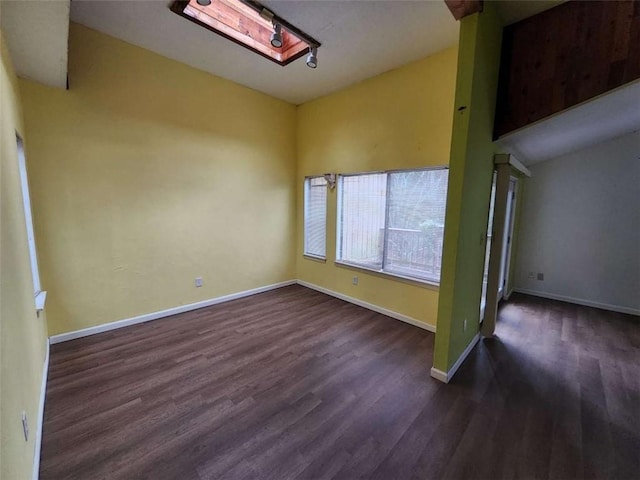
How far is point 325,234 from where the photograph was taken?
4477 mm

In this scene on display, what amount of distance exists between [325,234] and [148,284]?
2.60 meters

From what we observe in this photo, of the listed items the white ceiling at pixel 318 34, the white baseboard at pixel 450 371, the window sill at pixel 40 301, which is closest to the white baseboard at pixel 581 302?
the white baseboard at pixel 450 371

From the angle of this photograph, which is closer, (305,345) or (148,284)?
(305,345)

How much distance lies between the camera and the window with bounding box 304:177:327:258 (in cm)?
449

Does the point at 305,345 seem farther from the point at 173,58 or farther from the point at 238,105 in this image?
the point at 173,58

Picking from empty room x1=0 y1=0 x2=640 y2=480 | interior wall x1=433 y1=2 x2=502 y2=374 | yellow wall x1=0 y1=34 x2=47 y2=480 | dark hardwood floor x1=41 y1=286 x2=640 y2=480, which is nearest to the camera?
yellow wall x1=0 y1=34 x2=47 y2=480

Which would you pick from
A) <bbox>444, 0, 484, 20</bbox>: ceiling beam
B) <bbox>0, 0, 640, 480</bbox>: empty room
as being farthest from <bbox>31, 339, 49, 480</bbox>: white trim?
→ <bbox>444, 0, 484, 20</bbox>: ceiling beam

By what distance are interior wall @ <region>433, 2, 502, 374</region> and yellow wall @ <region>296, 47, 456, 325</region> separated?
1.90 ft

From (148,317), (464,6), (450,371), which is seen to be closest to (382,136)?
(464,6)

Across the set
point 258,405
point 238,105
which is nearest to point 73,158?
point 238,105

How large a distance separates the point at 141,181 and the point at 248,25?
6.91ft

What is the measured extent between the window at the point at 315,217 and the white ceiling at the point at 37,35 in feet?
10.4

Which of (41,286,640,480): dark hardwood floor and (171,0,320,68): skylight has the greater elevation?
(171,0,320,68): skylight

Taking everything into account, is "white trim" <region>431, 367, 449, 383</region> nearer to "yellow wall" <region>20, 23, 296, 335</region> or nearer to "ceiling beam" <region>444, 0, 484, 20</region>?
"ceiling beam" <region>444, 0, 484, 20</region>
